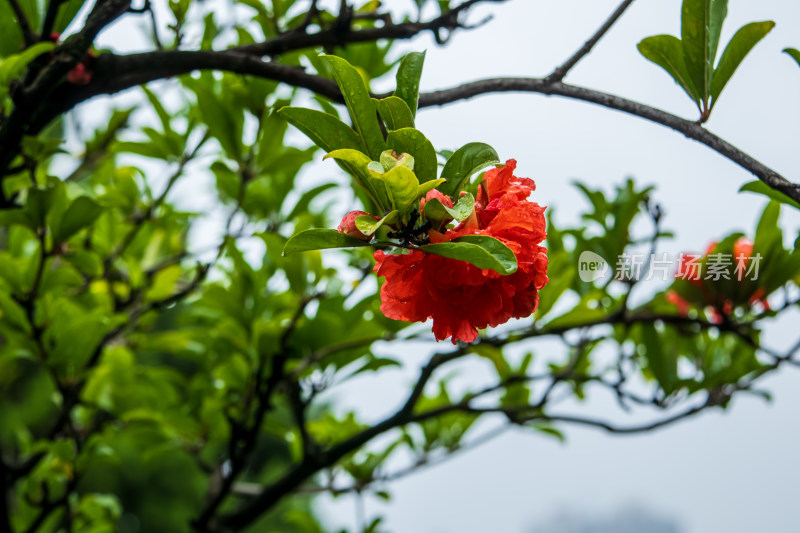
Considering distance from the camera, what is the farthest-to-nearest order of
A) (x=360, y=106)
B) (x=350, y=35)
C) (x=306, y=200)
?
(x=306, y=200) → (x=350, y=35) → (x=360, y=106)

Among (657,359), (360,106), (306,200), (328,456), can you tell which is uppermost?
(360,106)

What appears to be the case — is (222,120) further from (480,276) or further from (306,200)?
(480,276)

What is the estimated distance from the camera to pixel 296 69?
817mm

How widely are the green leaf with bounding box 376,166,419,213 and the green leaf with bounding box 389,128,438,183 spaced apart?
35 mm

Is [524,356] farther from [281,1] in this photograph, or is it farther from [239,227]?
[281,1]

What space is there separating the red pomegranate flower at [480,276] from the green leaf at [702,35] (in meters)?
0.24

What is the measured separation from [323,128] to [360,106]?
0.12 feet

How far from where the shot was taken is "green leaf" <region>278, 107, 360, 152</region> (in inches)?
22.1

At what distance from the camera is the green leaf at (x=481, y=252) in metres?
0.47

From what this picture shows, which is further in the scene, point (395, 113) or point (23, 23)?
point (23, 23)

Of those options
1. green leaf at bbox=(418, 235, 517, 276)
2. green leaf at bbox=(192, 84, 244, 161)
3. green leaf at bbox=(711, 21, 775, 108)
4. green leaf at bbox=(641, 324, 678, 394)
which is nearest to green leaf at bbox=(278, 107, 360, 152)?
green leaf at bbox=(418, 235, 517, 276)

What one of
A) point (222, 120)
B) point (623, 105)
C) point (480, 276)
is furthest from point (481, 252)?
point (222, 120)

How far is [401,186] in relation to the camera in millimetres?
506

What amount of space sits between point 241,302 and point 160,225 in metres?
0.39
